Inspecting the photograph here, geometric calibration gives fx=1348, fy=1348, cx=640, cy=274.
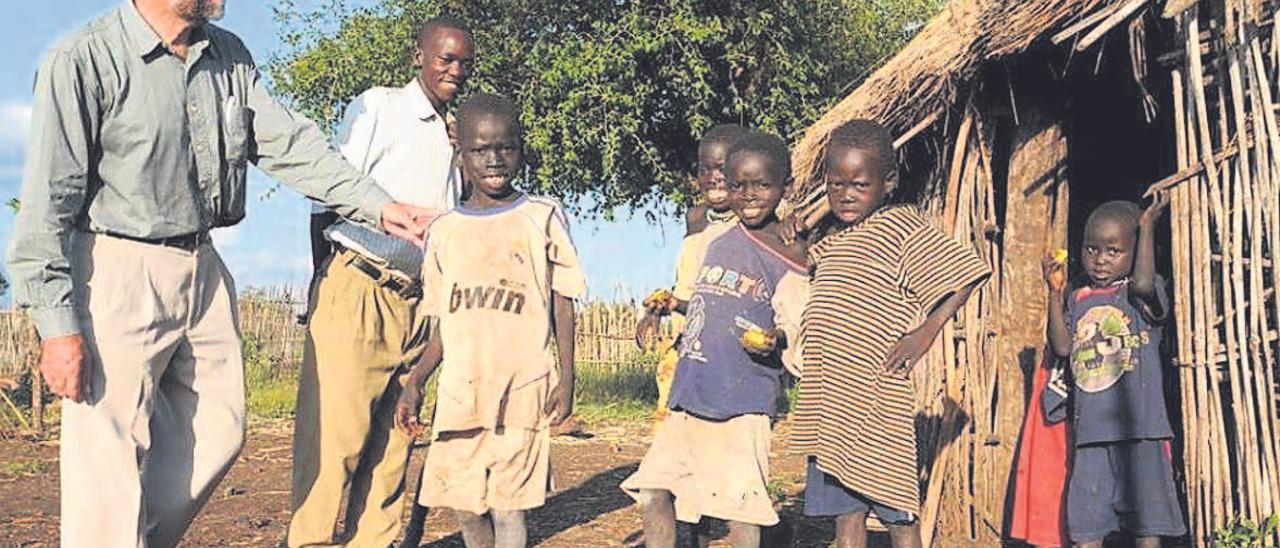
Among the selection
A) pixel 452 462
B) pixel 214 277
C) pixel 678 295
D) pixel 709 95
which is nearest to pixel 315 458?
pixel 452 462

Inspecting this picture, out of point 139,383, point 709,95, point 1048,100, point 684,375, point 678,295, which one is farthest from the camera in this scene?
point 709,95

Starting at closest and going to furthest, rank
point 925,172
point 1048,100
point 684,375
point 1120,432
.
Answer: point 684,375
point 1120,432
point 1048,100
point 925,172

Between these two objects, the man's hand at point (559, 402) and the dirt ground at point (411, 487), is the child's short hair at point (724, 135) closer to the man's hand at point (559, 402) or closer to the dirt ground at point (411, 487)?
the man's hand at point (559, 402)

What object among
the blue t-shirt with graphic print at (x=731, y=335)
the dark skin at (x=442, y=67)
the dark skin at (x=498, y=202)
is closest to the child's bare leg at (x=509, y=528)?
the dark skin at (x=498, y=202)

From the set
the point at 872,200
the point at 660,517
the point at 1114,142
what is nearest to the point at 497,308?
the point at 660,517

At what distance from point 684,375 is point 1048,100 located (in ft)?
8.44

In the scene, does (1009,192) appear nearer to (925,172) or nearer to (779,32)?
(925,172)

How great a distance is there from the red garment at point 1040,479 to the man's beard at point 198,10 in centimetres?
348

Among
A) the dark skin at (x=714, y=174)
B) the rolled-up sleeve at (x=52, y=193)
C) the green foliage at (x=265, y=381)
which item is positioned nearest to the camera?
the rolled-up sleeve at (x=52, y=193)

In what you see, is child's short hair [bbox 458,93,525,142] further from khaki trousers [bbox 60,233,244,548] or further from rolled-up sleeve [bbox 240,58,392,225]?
khaki trousers [bbox 60,233,244,548]

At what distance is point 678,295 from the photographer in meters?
5.38

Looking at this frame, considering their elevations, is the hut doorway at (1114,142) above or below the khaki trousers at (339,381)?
above

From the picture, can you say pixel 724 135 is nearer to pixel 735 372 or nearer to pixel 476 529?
pixel 735 372

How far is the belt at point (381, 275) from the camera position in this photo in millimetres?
4754
